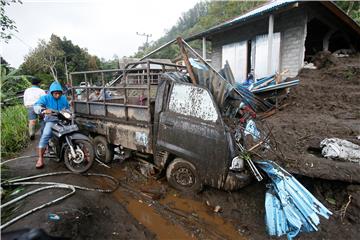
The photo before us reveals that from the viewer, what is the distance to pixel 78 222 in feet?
8.87

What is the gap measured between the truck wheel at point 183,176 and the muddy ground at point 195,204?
152 mm

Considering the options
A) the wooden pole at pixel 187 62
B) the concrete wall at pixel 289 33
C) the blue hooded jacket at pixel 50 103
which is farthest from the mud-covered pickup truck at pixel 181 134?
the concrete wall at pixel 289 33

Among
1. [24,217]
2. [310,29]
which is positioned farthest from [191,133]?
[310,29]

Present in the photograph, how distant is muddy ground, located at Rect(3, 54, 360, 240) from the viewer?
2.72 m

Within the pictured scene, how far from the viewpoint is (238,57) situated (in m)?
10.0

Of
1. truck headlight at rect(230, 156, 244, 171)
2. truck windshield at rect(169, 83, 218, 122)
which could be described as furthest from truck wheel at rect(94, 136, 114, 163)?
truck headlight at rect(230, 156, 244, 171)

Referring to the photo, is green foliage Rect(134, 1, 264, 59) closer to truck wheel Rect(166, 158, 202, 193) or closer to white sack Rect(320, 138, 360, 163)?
truck wheel Rect(166, 158, 202, 193)

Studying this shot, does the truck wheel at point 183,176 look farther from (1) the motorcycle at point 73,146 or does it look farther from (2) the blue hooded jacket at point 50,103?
(2) the blue hooded jacket at point 50,103

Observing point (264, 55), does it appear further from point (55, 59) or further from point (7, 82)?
point (55, 59)

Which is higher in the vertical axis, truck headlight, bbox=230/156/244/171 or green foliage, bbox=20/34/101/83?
green foliage, bbox=20/34/101/83

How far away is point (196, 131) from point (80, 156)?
97.3 inches

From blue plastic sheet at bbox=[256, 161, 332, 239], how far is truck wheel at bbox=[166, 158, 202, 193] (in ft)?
3.84

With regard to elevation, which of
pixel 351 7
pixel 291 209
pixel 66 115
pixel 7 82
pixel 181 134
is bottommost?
pixel 291 209

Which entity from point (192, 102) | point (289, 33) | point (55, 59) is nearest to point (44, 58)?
point (55, 59)
